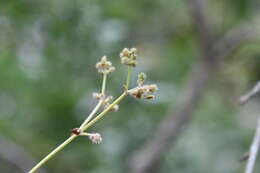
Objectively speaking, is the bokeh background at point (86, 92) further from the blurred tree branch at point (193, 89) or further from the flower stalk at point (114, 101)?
the flower stalk at point (114, 101)

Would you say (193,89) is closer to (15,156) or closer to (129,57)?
(15,156)

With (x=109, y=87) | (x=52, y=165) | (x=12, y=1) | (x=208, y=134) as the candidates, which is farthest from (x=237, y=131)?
(x=12, y=1)

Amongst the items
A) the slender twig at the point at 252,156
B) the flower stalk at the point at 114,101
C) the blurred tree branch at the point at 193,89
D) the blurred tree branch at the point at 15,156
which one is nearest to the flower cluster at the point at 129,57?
the flower stalk at the point at 114,101

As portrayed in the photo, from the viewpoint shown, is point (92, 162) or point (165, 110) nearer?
point (92, 162)

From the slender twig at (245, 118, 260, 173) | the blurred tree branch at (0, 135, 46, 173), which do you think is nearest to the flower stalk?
the slender twig at (245, 118, 260, 173)

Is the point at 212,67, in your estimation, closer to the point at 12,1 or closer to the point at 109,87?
the point at 109,87

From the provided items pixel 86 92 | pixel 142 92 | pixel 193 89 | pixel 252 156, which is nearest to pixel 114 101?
pixel 142 92

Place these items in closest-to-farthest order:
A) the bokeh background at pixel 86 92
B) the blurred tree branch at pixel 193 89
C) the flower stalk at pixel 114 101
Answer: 1. the flower stalk at pixel 114 101
2. the blurred tree branch at pixel 193 89
3. the bokeh background at pixel 86 92
